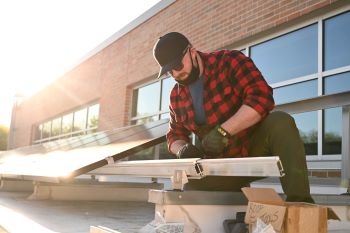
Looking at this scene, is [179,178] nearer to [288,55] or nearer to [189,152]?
[189,152]

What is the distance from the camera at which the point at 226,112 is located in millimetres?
2838

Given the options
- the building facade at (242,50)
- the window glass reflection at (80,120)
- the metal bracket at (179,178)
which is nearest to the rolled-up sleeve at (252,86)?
the metal bracket at (179,178)

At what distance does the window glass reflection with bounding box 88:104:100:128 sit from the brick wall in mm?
283

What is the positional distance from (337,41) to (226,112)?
3425mm

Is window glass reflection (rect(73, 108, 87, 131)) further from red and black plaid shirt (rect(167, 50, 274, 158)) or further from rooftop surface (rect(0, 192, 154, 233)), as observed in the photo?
red and black plaid shirt (rect(167, 50, 274, 158))

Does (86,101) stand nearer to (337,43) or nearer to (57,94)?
(57,94)

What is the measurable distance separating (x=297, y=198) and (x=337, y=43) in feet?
12.6

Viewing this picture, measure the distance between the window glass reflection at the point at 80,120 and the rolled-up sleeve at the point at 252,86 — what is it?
11.3 meters

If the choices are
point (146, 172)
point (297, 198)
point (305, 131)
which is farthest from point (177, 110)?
point (305, 131)

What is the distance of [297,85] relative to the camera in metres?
6.08

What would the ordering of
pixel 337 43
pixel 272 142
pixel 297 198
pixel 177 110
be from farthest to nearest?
pixel 337 43
pixel 177 110
pixel 272 142
pixel 297 198

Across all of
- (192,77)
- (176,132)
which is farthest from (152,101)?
(192,77)

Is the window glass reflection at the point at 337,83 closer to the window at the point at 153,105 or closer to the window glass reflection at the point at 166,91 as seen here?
the window at the point at 153,105

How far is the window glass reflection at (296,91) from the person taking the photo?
5805mm
